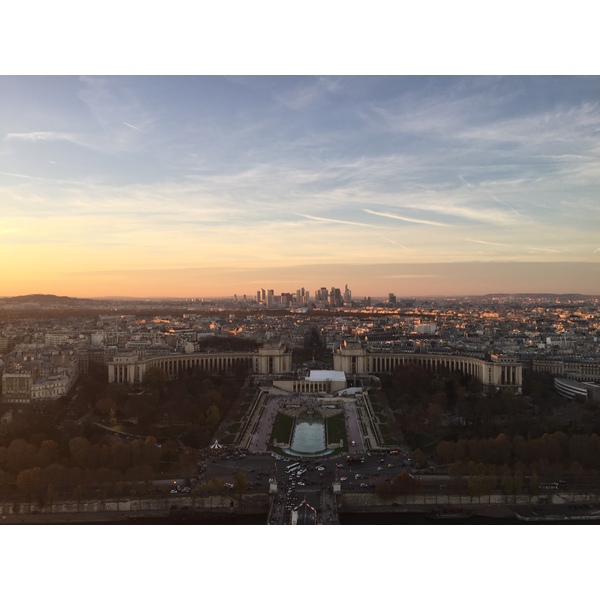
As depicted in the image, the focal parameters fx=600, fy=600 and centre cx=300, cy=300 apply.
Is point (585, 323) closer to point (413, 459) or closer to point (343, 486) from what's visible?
point (413, 459)

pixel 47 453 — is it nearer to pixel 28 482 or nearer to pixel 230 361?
pixel 28 482

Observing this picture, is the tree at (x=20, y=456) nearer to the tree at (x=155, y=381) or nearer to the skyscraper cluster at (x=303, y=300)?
the tree at (x=155, y=381)

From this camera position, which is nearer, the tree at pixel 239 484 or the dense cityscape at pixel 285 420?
the dense cityscape at pixel 285 420

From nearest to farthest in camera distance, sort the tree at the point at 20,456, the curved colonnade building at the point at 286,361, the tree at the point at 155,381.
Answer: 1. the tree at the point at 20,456
2. the tree at the point at 155,381
3. the curved colonnade building at the point at 286,361

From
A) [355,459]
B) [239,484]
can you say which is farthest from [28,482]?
[355,459]

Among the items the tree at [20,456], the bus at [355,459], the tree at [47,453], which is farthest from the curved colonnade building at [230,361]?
the tree at [20,456]

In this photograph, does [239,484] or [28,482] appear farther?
→ [239,484]

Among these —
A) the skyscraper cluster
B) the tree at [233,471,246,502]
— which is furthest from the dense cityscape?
the skyscraper cluster

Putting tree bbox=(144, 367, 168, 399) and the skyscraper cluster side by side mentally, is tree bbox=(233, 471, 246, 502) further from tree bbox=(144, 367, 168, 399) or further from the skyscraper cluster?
the skyscraper cluster

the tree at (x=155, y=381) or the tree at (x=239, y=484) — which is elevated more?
the tree at (x=155, y=381)

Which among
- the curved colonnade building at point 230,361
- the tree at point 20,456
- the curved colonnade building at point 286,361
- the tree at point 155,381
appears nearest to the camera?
the tree at point 20,456
